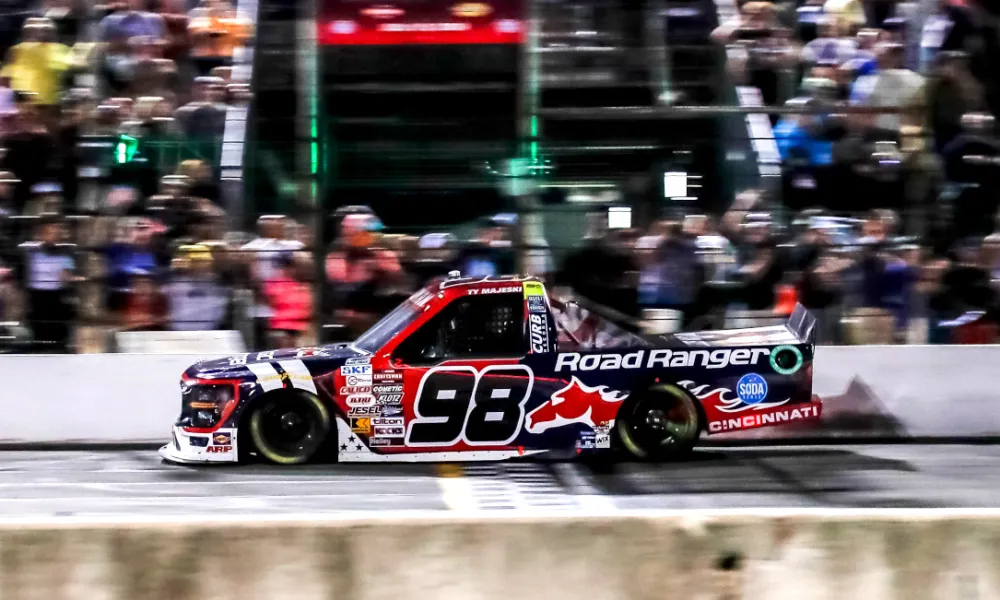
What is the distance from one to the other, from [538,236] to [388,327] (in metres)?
1.94

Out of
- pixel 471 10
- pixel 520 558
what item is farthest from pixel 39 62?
pixel 520 558

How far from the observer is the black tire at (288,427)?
10188 millimetres

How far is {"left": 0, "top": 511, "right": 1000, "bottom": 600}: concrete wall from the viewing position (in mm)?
5277

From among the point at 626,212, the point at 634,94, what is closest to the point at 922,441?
the point at 626,212

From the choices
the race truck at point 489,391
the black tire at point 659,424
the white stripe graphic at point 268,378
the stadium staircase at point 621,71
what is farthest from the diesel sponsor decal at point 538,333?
the stadium staircase at point 621,71

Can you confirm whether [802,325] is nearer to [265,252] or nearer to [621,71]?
[621,71]

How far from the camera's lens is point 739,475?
10.1 metres

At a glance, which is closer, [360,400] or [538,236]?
[360,400]

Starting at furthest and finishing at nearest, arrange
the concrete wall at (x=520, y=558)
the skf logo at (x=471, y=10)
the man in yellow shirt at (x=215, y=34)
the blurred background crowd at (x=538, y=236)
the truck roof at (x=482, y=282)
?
1. the skf logo at (x=471, y=10)
2. the man in yellow shirt at (x=215, y=34)
3. the blurred background crowd at (x=538, y=236)
4. the truck roof at (x=482, y=282)
5. the concrete wall at (x=520, y=558)

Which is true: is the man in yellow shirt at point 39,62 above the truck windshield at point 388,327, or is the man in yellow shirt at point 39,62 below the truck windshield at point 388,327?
above

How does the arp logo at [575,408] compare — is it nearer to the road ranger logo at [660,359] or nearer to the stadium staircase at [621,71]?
the road ranger logo at [660,359]

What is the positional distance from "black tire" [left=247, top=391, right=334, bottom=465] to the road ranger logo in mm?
1727

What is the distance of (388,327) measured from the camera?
10.5m

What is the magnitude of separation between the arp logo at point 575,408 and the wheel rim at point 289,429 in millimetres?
1491
